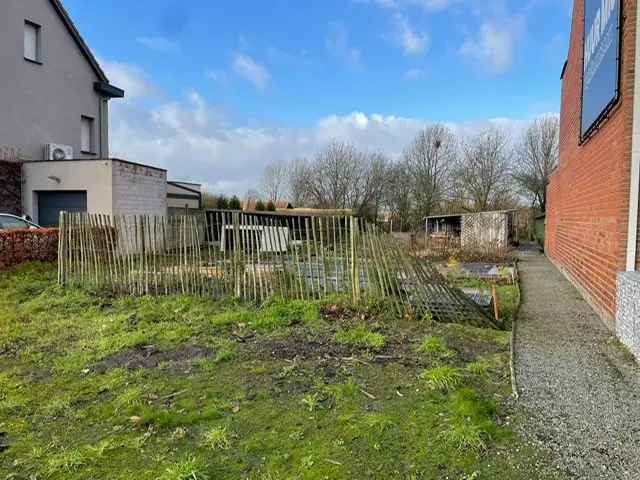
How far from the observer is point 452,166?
126 feet

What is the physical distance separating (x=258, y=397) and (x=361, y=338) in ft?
6.67

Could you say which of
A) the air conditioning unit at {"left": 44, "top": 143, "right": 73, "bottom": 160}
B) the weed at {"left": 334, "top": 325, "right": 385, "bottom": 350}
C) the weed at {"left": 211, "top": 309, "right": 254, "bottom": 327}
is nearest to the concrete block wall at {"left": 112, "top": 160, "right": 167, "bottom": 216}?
the air conditioning unit at {"left": 44, "top": 143, "right": 73, "bottom": 160}

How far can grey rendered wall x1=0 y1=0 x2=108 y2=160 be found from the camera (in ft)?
50.0

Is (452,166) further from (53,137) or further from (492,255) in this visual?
(53,137)

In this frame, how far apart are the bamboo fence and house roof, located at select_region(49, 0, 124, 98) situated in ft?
41.0

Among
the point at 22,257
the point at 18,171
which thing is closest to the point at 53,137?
the point at 18,171

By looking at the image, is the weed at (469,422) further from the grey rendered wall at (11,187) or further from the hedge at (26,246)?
the grey rendered wall at (11,187)

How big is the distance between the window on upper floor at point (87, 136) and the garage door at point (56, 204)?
4297 millimetres

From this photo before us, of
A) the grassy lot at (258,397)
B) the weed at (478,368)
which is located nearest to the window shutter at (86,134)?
the grassy lot at (258,397)

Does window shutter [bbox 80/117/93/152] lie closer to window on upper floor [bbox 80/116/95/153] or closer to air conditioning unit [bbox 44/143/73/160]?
window on upper floor [bbox 80/116/95/153]

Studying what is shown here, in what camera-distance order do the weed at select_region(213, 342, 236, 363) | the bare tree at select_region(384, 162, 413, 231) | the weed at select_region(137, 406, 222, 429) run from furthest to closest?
the bare tree at select_region(384, 162, 413, 231) → the weed at select_region(213, 342, 236, 363) → the weed at select_region(137, 406, 222, 429)

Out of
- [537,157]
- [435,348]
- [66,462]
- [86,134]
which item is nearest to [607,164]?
[435,348]

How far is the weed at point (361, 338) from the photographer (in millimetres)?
5508

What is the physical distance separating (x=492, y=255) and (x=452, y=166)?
2233 cm
